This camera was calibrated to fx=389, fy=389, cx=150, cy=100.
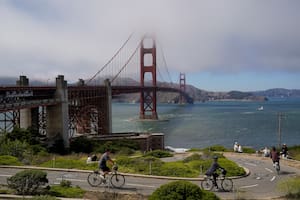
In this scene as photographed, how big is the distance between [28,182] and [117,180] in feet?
9.30

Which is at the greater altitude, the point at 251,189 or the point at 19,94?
the point at 19,94

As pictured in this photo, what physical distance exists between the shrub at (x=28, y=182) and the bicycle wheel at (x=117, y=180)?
2315 millimetres

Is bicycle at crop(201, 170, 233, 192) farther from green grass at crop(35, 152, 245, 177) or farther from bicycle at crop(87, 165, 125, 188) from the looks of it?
bicycle at crop(87, 165, 125, 188)

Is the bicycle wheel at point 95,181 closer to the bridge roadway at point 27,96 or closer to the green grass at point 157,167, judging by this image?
the green grass at point 157,167

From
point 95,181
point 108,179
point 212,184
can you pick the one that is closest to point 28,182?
point 95,181

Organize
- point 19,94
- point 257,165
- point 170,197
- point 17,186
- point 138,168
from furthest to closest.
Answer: point 19,94 < point 257,165 < point 138,168 < point 17,186 < point 170,197

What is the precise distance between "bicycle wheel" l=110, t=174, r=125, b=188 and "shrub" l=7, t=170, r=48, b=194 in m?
2.32

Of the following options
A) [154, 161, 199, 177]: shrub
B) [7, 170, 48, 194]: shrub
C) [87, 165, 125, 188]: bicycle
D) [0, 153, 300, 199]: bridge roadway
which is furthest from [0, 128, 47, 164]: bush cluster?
[7, 170, 48, 194]: shrub

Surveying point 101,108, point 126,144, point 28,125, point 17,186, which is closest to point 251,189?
point 17,186

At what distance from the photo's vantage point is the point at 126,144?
31.6m

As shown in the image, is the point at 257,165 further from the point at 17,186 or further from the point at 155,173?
the point at 17,186

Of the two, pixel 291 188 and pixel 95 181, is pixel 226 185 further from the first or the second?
pixel 95 181

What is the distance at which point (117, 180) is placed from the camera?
40.5ft

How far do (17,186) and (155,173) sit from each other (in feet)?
17.2
